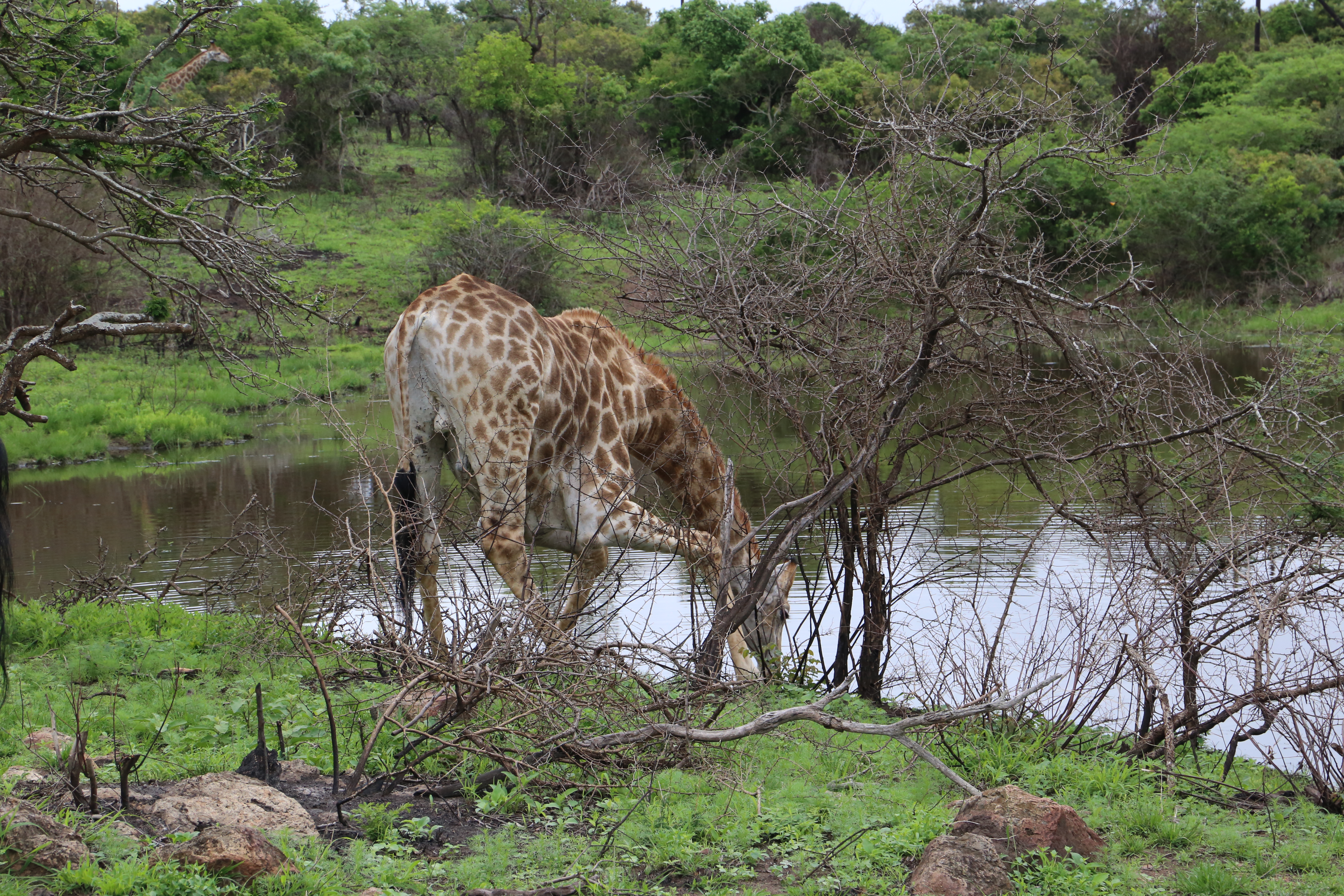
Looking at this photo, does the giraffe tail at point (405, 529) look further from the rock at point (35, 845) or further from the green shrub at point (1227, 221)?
the green shrub at point (1227, 221)

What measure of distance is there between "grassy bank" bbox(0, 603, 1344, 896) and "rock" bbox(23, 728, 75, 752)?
0.06 metres

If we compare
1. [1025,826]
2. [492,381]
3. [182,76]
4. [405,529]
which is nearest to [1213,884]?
[1025,826]

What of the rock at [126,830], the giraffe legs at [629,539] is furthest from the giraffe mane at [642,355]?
the rock at [126,830]

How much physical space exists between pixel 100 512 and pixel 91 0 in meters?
6.41

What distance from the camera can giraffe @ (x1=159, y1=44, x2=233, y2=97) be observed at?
19.0 m

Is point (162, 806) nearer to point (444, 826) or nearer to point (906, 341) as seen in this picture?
point (444, 826)

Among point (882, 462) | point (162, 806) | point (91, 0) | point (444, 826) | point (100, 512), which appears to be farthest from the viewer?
point (100, 512)

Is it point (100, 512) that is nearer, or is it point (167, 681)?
point (167, 681)

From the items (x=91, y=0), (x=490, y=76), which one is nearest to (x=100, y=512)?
(x=91, y=0)

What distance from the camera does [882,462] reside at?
7.94 meters

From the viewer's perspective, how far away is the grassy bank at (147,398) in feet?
60.2

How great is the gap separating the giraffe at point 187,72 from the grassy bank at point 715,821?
1085 cm

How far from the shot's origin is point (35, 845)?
3.40 meters

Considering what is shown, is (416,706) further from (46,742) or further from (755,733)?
(755,733)
